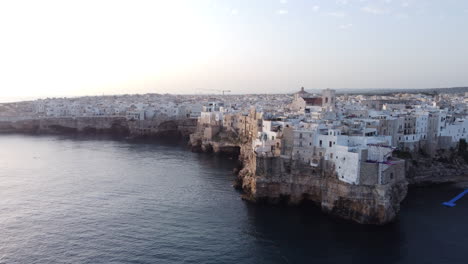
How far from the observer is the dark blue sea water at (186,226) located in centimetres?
2167

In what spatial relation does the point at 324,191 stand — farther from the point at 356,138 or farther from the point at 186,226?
the point at 186,226

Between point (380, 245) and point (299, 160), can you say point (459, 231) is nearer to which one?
point (380, 245)

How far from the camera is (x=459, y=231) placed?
2559cm

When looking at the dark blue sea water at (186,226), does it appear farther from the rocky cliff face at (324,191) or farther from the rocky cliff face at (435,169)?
the rocky cliff face at (435,169)

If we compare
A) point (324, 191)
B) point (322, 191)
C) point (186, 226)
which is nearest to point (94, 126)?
point (186, 226)

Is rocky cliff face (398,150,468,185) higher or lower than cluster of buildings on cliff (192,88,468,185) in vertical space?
lower

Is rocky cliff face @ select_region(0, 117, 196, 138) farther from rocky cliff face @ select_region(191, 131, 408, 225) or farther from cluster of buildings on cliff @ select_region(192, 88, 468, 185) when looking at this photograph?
rocky cliff face @ select_region(191, 131, 408, 225)

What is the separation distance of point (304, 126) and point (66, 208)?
19.0 meters

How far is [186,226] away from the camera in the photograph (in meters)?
25.4

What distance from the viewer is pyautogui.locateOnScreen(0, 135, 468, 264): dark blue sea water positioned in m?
21.7

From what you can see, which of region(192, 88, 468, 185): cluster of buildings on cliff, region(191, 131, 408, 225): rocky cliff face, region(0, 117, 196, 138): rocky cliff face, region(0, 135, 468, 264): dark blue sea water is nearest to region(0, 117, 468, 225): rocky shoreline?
region(191, 131, 408, 225): rocky cliff face

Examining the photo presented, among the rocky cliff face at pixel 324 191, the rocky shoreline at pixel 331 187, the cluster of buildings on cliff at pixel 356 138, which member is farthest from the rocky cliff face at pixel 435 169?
the rocky cliff face at pixel 324 191

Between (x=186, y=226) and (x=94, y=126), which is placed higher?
(x=94, y=126)

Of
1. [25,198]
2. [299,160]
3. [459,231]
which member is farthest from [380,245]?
[25,198]
